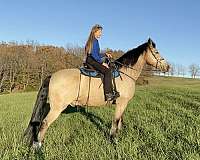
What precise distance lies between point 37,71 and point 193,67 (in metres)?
112

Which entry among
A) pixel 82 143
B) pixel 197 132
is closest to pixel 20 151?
pixel 82 143

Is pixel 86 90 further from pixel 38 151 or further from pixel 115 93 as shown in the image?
pixel 38 151

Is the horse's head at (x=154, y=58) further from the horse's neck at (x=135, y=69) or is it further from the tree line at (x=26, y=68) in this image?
the tree line at (x=26, y=68)

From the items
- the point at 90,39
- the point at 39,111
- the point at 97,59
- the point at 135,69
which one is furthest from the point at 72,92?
the point at 135,69

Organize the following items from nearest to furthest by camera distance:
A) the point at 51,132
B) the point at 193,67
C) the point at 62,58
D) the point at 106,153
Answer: the point at 106,153 < the point at 51,132 < the point at 62,58 < the point at 193,67

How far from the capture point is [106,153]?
6586 millimetres

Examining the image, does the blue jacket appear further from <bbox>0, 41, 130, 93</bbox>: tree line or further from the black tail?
<bbox>0, 41, 130, 93</bbox>: tree line

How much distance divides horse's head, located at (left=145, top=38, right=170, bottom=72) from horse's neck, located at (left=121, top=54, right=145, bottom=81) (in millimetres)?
251

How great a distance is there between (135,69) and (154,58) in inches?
32.7

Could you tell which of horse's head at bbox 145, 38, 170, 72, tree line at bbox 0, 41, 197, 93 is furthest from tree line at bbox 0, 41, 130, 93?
horse's head at bbox 145, 38, 170, 72

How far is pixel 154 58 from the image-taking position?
385 inches

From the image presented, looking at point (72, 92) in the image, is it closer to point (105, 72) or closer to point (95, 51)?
point (105, 72)

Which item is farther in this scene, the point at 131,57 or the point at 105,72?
the point at 131,57

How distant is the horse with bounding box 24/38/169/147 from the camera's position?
26.7 feet
